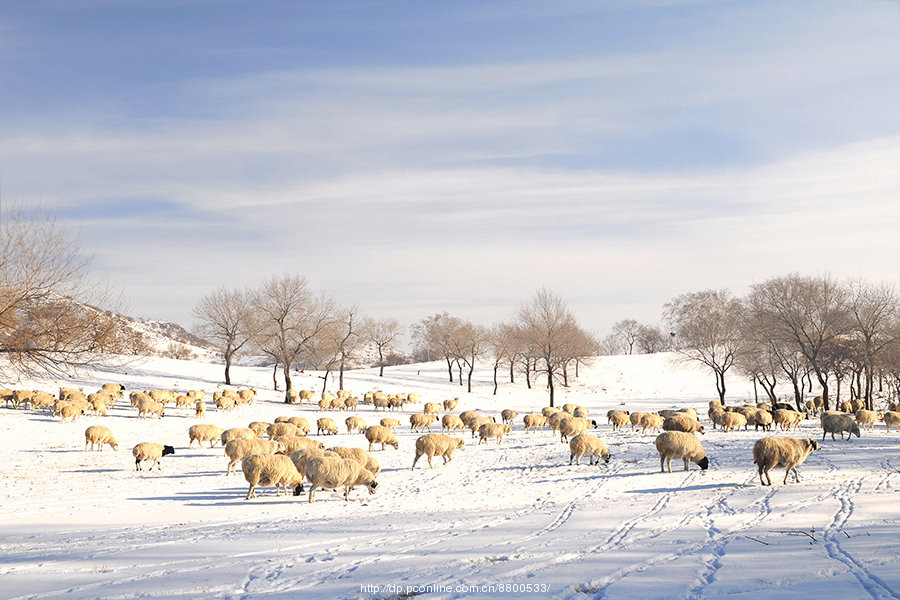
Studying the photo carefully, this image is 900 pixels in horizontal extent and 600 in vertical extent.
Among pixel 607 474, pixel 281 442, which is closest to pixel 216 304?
pixel 281 442

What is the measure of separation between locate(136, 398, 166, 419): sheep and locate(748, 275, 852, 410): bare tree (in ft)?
124

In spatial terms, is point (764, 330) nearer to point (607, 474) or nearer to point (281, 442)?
point (607, 474)

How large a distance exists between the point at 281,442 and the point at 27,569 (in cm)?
1145

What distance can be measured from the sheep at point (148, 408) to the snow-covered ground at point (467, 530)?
32.9 ft

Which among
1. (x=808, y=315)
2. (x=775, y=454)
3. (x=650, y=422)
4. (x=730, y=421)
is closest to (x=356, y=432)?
(x=650, y=422)

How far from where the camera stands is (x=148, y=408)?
34.8 m

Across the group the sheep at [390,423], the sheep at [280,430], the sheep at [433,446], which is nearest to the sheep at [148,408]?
the sheep at [280,430]

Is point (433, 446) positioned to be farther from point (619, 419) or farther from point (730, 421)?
point (730, 421)

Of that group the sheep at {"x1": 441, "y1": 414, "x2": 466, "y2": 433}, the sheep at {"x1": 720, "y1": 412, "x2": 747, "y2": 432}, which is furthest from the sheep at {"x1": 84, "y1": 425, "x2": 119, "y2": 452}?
the sheep at {"x1": 720, "y1": 412, "x2": 747, "y2": 432}

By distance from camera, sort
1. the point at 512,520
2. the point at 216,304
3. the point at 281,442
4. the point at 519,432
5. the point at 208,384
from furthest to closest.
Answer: the point at 216,304 → the point at 208,384 → the point at 519,432 → the point at 281,442 → the point at 512,520

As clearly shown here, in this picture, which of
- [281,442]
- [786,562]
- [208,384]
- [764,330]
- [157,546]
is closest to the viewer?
[786,562]

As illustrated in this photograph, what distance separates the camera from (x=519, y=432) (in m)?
34.8

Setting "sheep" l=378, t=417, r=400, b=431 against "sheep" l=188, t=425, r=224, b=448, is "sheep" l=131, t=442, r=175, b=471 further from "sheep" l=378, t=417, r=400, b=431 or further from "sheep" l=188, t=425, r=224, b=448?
"sheep" l=378, t=417, r=400, b=431

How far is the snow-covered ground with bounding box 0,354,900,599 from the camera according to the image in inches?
318
